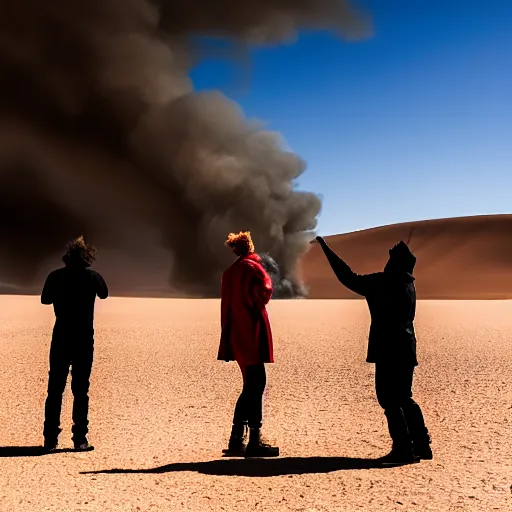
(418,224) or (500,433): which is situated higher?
(418,224)

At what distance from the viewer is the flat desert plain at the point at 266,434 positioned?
4.37 m

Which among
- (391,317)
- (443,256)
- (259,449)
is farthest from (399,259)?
(443,256)

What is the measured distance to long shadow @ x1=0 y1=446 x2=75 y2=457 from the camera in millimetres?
5410

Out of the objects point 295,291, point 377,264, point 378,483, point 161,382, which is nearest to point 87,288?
point 378,483

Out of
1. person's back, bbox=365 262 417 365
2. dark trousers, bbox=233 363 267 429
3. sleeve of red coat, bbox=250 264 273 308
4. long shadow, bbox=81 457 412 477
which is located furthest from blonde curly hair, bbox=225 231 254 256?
long shadow, bbox=81 457 412 477

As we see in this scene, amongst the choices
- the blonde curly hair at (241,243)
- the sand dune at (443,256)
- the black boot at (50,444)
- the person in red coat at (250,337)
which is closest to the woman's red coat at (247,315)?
the person in red coat at (250,337)

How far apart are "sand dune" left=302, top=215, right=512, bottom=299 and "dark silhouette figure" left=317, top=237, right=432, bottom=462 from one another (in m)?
52.4

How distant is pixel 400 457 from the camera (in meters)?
5.20

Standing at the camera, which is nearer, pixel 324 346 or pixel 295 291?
pixel 324 346

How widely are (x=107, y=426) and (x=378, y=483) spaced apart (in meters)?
2.90

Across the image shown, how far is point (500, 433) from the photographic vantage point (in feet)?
20.0

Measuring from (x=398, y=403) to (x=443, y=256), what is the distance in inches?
3444

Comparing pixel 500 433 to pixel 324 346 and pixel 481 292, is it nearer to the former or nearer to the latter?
pixel 324 346

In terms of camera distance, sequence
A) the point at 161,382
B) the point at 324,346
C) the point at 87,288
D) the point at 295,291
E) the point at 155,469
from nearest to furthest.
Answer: the point at 155,469, the point at 87,288, the point at 161,382, the point at 324,346, the point at 295,291
